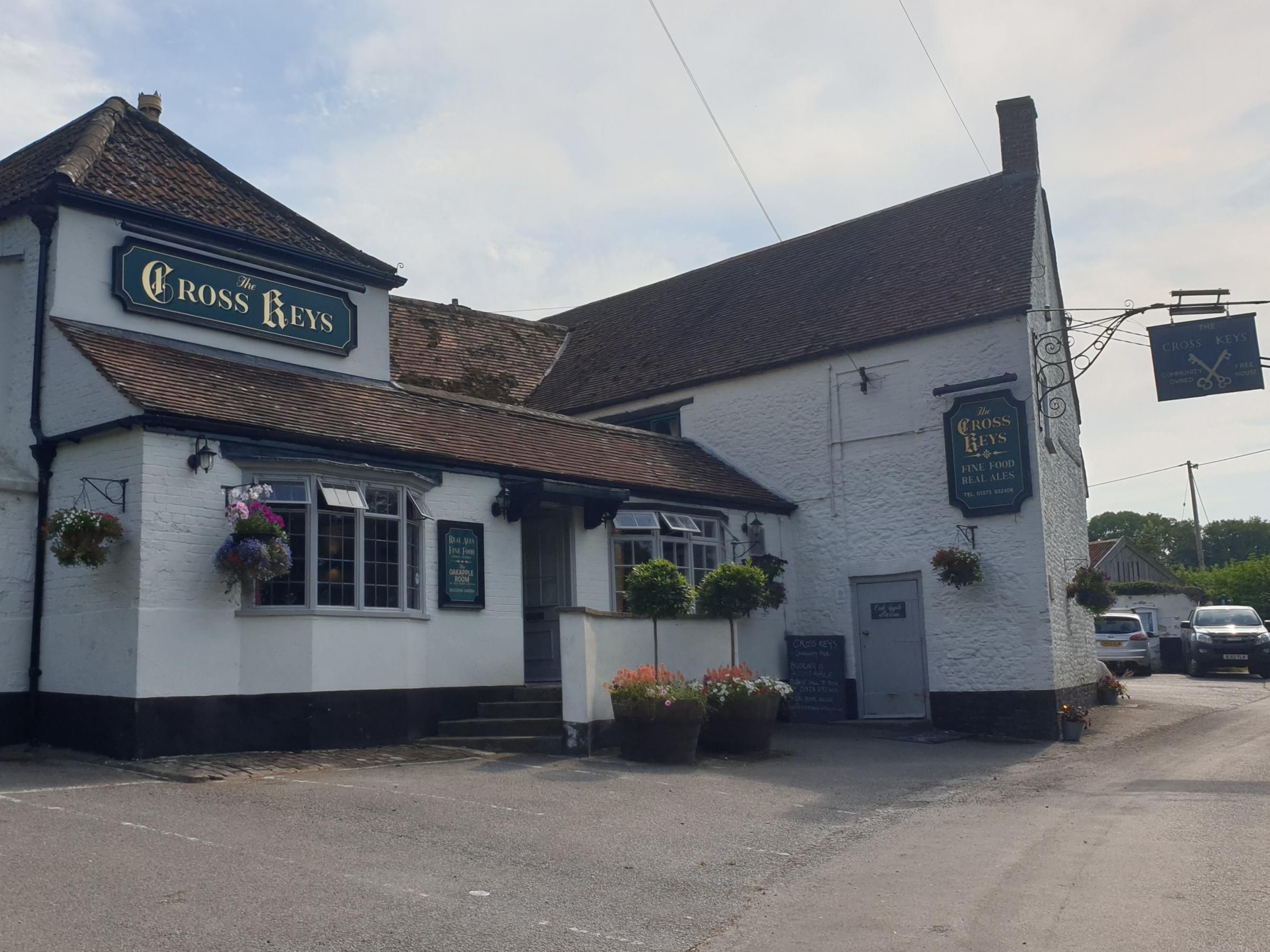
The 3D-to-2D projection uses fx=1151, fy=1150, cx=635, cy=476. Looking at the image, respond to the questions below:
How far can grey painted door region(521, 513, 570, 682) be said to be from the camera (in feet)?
54.1

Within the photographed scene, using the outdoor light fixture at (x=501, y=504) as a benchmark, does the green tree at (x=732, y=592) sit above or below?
below

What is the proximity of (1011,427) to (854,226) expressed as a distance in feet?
24.1

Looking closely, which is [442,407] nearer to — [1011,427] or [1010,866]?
[1011,427]

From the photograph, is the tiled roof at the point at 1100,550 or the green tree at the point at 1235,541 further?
the green tree at the point at 1235,541

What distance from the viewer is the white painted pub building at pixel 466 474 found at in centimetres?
1225

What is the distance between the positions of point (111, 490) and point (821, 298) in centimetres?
Result: 1303

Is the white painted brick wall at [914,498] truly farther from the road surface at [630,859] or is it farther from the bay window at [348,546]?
the bay window at [348,546]

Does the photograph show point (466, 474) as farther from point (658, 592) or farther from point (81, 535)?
point (81, 535)

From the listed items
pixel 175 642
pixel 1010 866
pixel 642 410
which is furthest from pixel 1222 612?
pixel 175 642

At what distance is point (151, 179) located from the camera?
14664 mm

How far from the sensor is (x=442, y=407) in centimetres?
1647

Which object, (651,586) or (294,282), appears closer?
(651,586)

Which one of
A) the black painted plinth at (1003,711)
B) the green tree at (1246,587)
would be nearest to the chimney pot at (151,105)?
the black painted plinth at (1003,711)

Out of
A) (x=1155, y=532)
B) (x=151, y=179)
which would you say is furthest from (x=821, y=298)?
(x=1155, y=532)
